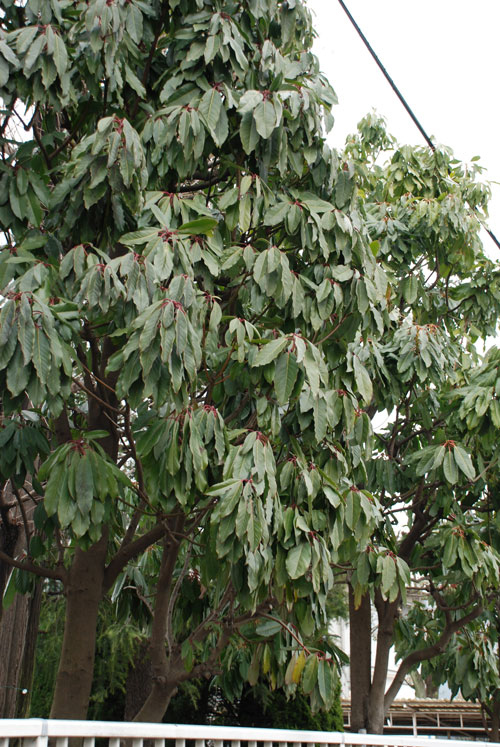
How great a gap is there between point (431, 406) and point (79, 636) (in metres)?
3.62

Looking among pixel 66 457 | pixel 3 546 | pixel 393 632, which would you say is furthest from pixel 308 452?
pixel 393 632

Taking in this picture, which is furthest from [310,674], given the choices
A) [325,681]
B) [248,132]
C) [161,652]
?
[248,132]

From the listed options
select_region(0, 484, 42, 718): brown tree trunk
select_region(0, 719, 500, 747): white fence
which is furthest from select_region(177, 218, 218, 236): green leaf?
select_region(0, 484, 42, 718): brown tree trunk

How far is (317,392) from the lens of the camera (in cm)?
352

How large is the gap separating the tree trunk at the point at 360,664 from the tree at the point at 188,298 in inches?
115

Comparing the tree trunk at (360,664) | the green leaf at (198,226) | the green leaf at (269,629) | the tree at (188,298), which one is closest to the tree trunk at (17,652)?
the tree at (188,298)

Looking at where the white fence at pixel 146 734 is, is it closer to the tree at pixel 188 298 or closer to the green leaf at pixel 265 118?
the tree at pixel 188 298

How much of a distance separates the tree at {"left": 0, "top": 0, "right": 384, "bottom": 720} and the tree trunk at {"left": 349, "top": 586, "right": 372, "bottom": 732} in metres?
2.91

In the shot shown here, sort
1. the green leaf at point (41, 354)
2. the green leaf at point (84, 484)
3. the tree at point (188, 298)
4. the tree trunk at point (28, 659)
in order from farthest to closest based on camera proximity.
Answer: the tree trunk at point (28, 659) → the green leaf at point (84, 484) → the tree at point (188, 298) → the green leaf at point (41, 354)

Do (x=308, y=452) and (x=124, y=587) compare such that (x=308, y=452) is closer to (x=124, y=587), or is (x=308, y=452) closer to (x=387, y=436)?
(x=124, y=587)

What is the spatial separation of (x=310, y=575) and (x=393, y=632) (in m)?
3.93

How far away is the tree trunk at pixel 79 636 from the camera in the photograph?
4.18m

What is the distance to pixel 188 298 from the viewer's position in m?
3.19

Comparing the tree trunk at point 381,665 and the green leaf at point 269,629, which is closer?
the green leaf at point 269,629
